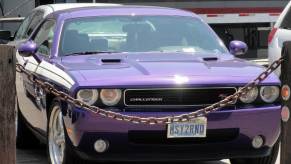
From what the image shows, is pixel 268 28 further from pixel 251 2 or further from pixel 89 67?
pixel 89 67

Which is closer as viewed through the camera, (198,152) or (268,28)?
(198,152)

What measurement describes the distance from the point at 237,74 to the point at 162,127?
0.82 meters

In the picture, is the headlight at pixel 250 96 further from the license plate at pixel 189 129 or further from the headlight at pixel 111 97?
the headlight at pixel 111 97

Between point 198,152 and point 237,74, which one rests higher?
point 237,74

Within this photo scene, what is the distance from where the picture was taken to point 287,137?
14.5ft

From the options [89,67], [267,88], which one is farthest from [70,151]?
[267,88]

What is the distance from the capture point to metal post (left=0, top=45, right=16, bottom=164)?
4.54 metres

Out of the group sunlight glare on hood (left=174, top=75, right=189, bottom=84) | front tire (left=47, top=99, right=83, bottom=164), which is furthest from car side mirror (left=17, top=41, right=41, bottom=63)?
sunlight glare on hood (left=174, top=75, right=189, bottom=84)

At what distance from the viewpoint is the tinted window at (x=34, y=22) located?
814 cm

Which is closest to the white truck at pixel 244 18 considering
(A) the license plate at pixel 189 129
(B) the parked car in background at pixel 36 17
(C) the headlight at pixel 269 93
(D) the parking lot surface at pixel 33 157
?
(B) the parked car in background at pixel 36 17

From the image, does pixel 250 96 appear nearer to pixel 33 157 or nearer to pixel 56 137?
pixel 56 137

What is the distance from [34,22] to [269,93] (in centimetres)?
382

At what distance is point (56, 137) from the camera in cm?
573

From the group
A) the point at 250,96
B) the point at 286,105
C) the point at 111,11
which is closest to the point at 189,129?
the point at 250,96
